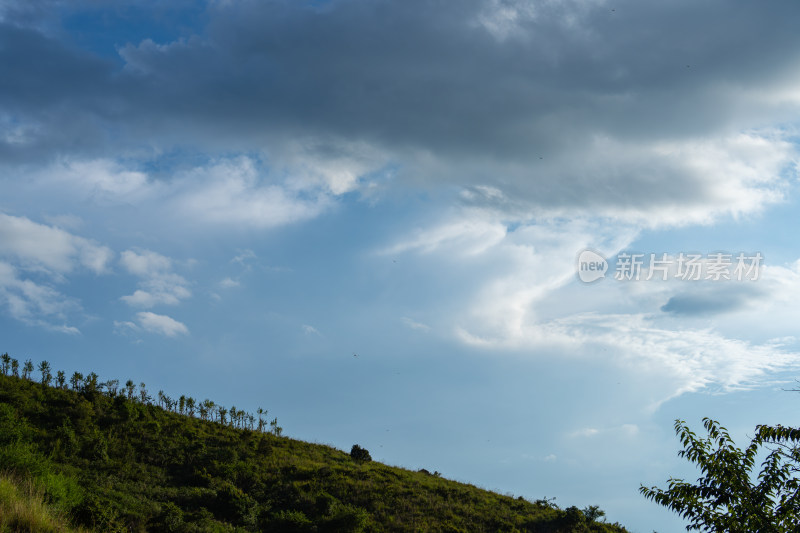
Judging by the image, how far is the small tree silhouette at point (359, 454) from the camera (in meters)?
49.2

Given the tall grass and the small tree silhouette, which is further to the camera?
the small tree silhouette

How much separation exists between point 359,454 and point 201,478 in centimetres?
1832

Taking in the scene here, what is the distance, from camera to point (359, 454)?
49.5m

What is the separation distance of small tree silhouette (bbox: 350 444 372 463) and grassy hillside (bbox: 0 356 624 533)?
1221 mm

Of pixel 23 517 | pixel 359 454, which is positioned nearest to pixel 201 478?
pixel 359 454

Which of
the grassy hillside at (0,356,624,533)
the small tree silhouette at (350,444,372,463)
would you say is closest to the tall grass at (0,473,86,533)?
the grassy hillside at (0,356,624,533)

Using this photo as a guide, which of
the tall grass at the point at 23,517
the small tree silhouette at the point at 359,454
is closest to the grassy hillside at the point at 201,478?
the small tree silhouette at the point at 359,454

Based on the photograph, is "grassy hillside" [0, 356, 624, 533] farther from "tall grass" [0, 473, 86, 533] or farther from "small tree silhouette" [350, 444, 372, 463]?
"tall grass" [0, 473, 86, 533]

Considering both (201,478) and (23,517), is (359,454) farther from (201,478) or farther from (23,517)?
(23,517)

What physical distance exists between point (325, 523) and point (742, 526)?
23283mm

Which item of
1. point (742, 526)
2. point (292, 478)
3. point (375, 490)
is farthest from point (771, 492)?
point (292, 478)

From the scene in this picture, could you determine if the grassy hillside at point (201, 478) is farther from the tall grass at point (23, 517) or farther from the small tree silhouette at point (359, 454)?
the tall grass at point (23, 517)

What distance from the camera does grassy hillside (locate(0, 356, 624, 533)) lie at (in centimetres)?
2639

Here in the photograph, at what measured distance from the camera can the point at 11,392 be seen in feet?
132
